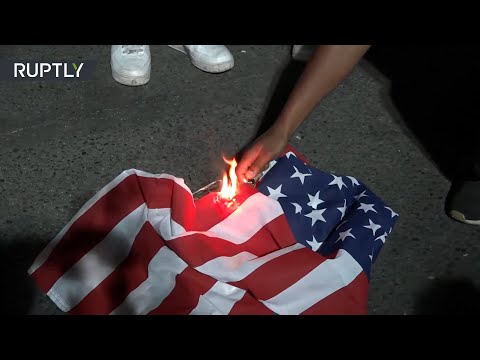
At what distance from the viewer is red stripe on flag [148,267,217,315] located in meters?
1.85

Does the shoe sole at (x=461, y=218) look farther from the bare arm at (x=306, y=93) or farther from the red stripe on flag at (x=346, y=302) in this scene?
the bare arm at (x=306, y=93)

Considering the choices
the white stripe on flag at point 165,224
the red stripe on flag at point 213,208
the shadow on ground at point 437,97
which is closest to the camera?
the white stripe on flag at point 165,224

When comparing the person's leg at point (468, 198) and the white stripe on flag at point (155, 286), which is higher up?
the person's leg at point (468, 198)

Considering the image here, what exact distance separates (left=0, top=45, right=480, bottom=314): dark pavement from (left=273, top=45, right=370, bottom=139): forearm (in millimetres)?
430

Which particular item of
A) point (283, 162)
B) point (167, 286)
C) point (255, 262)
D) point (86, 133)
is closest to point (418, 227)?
point (283, 162)

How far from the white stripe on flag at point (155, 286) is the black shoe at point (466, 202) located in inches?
38.0

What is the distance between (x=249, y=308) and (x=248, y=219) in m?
0.31

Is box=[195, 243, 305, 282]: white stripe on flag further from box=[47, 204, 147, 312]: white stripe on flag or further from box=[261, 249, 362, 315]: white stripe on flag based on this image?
box=[47, 204, 147, 312]: white stripe on flag

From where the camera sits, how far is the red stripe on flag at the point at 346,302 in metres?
1.89

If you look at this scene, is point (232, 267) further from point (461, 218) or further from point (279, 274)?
point (461, 218)

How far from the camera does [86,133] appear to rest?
8.34 ft
